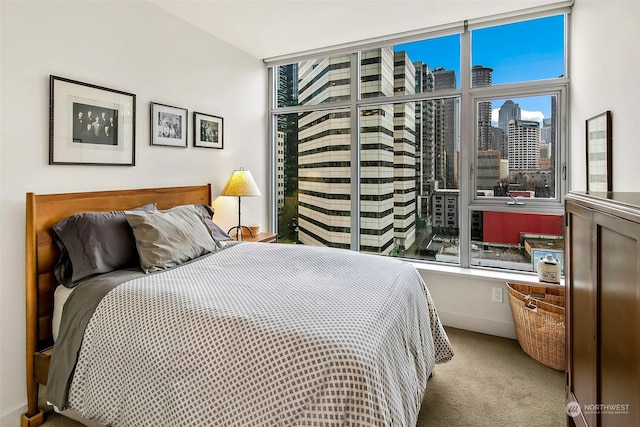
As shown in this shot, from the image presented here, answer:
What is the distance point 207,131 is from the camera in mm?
3281

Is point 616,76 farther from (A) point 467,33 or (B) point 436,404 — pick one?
(B) point 436,404

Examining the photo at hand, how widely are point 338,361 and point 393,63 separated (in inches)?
128

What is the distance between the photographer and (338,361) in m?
1.14

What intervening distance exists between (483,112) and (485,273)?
1480 mm

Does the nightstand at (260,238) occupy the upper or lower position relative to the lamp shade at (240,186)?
lower

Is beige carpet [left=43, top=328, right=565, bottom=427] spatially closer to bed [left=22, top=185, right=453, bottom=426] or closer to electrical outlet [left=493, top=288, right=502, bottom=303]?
bed [left=22, top=185, right=453, bottom=426]

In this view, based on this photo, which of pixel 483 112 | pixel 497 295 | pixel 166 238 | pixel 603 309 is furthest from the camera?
pixel 483 112

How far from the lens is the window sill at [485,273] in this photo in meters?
2.89

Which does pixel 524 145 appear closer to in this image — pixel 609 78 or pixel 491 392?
pixel 609 78

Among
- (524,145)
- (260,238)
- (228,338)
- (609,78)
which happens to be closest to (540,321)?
(524,145)

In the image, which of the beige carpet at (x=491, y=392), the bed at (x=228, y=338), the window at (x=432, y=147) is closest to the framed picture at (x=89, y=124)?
the bed at (x=228, y=338)

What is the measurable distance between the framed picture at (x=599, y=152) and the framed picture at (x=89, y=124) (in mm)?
3166

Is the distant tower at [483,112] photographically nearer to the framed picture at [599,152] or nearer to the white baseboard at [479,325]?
the framed picture at [599,152]

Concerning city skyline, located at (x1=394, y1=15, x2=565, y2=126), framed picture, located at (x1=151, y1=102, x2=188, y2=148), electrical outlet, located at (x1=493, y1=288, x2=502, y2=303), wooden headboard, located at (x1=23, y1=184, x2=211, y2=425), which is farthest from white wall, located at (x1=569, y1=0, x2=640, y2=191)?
wooden headboard, located at (x1=23, y1=184, x2=211, y2=425)
